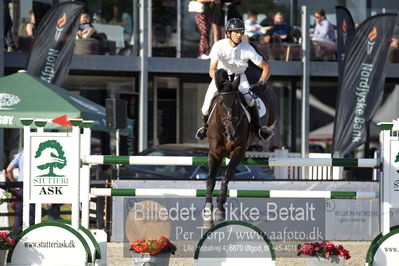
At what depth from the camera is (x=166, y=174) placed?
16.9 metres

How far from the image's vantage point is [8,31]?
837 inches

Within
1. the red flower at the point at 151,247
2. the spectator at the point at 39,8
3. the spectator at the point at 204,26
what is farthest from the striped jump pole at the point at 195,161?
the spectator at the point at 39,8

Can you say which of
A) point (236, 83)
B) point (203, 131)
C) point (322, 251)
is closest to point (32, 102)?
point (203, 131)

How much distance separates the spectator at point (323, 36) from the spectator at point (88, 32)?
4989mm

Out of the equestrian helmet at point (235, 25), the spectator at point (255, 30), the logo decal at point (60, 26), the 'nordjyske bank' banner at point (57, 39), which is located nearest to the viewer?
the equestrian helmet at point (235, 25)

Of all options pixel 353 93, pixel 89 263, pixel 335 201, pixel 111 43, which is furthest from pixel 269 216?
pixel 111 43

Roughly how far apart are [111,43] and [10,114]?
7.07 m

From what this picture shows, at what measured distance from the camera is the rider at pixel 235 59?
9.74 meters

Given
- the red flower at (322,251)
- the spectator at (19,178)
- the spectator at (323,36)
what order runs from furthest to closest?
the spectator at (323,36) → the spectator at (19,178) → the red flower at (322,251)

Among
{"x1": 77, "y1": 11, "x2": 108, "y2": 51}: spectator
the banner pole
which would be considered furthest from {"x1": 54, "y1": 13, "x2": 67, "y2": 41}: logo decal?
the banner pole

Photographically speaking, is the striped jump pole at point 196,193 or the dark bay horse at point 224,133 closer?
the dark bay horse at point 224,133

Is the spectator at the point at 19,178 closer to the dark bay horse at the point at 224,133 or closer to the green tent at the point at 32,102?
the green tent at the point at 32,102

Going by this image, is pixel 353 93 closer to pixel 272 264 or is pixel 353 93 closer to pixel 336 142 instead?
pixel 336 142

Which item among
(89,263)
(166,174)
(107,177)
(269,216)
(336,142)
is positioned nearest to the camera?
(89,263)
